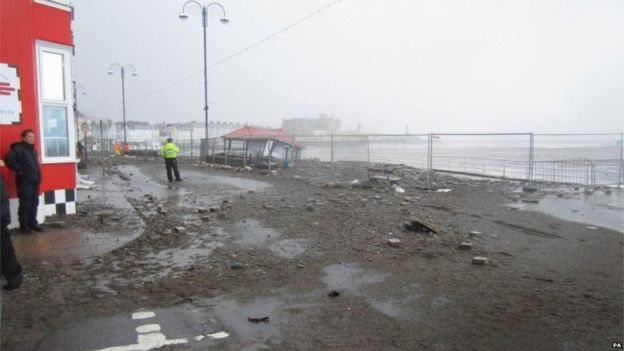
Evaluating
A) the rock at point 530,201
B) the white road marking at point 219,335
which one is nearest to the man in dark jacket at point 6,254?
the white road marking at point 219,335

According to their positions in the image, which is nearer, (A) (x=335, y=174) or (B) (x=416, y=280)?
(B) (x=416, y=280)

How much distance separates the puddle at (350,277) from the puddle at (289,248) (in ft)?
2.77

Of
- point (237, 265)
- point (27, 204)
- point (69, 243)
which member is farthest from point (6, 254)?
point (27, 204)

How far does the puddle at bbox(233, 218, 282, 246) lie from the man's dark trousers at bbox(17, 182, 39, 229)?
3268 mm

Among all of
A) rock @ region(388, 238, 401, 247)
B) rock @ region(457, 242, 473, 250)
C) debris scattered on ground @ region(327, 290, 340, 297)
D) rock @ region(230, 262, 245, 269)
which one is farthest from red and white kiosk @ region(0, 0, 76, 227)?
rock @ region(457, 242, 473, 250)

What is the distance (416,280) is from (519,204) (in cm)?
783

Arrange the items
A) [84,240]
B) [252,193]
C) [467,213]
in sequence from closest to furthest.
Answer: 1. [84,240]
2. [467,213]
3. [252,193]

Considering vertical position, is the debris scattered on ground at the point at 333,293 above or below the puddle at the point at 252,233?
below

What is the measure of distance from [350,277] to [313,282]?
49 cm

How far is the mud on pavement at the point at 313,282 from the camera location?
3.91m

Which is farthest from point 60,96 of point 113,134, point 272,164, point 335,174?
point 113,134

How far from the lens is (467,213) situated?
10422 millimetres

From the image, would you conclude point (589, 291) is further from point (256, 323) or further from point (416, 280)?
point (256, 323)

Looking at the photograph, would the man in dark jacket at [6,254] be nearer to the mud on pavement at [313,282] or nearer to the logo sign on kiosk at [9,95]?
the mud on pavement at [313,282]
